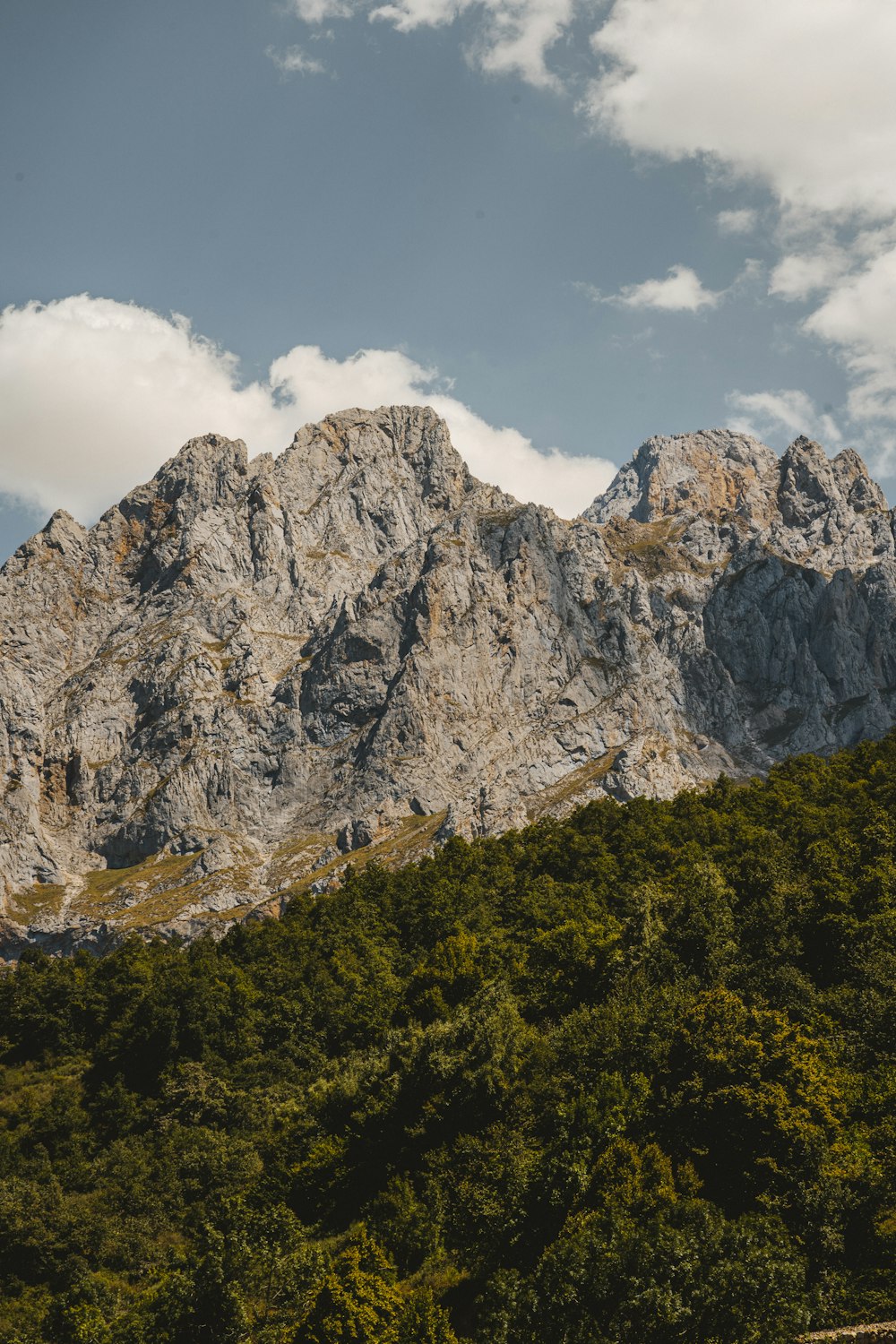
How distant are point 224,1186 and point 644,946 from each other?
42713 millimetres

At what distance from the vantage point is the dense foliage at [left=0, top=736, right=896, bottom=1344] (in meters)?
49.7

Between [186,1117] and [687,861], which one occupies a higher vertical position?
[687,861]

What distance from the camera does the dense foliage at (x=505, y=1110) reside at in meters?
49.7

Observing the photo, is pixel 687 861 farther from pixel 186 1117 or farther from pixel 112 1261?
pixel 112 1261

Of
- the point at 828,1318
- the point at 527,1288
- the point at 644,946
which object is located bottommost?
the point at 828,1318

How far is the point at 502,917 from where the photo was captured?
419 ft

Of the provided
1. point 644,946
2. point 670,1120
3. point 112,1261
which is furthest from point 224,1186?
point 670,1120

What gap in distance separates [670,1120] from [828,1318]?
1722cm

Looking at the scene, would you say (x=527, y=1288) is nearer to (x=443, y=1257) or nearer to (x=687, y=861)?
(x=443, y=1257)

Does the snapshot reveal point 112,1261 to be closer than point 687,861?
Yes

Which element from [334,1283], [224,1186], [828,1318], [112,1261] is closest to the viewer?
[828,1318]

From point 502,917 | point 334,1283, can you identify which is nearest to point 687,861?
point 502,917

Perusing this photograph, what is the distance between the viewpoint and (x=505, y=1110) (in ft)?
237

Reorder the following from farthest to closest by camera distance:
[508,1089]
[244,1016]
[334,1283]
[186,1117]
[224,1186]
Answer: [244,1016]
[186,1117]
[224,1186]
[508,1089]
[334,1283]
